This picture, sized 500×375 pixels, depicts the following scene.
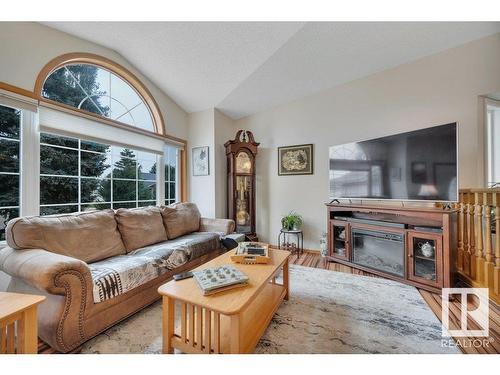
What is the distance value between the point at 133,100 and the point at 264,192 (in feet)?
7.80

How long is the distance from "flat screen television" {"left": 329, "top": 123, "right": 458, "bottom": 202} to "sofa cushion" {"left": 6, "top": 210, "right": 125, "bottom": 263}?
8.61 feet

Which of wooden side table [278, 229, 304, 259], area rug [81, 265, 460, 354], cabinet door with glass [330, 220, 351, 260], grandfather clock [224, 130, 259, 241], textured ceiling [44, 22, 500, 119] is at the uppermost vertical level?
textured ceiling [44, 22, 500, 119]

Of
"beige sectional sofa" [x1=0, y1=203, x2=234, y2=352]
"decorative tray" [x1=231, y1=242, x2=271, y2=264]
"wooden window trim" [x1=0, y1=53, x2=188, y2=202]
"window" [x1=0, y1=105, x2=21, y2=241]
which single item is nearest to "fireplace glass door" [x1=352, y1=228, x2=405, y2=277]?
"decorative tray" [x1=231, y1=242, x2=271, y2=264]

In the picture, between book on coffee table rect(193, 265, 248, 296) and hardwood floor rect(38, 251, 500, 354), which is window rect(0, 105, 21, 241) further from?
book on coffee table rect(193, 265, 248, 296)

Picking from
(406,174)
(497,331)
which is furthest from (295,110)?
(497,331)

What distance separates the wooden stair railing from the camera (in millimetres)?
1807

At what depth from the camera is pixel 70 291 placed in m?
1.24

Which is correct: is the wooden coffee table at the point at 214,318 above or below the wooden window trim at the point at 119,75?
below

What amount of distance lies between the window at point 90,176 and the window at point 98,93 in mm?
394

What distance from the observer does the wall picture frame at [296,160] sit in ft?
11.0

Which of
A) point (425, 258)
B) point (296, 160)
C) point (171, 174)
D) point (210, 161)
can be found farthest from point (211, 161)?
point (425, 258)

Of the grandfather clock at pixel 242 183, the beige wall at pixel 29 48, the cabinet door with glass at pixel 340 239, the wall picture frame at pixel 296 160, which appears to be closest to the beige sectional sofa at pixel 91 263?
the grandfather clock at pixel 242 183

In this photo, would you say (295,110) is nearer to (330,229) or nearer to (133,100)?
(330,229)

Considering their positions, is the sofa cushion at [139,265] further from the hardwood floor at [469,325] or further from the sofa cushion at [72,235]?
the hardwood floor at [469,325]
